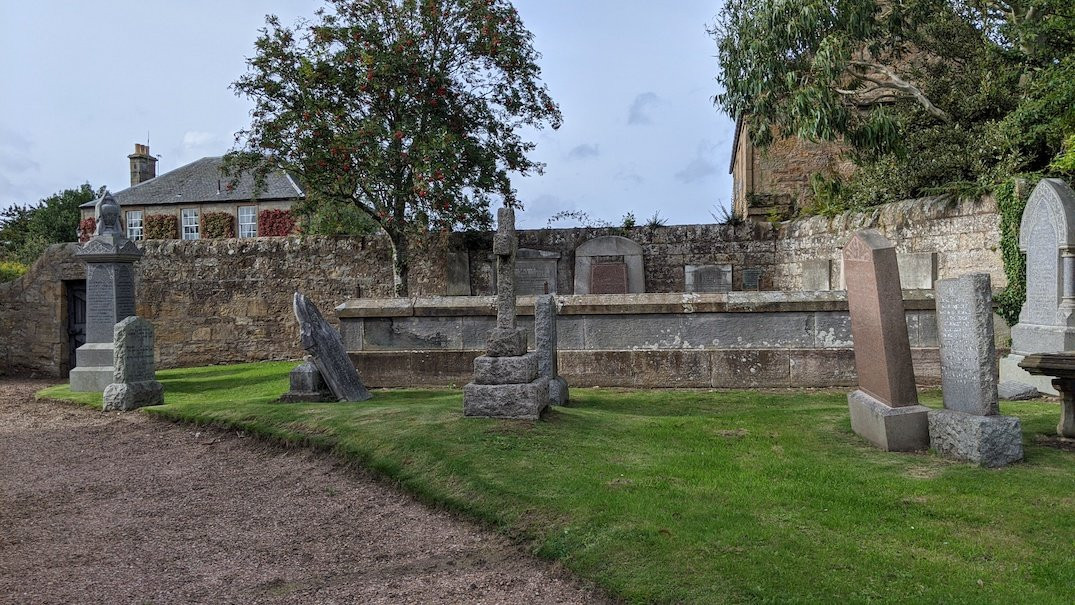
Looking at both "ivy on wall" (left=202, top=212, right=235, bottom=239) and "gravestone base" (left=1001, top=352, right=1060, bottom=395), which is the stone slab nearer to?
"gravestone base" (left=1001, top=352, right=1060, bottom=395)

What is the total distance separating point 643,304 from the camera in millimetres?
9578

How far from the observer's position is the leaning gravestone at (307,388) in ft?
29.1

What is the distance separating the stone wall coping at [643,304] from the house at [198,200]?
2028cm

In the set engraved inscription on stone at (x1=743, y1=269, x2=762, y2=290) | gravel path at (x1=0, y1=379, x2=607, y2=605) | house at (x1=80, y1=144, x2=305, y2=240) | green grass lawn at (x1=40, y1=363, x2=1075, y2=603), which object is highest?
house at (x1=80, y1=144, x2=305, y2=240)

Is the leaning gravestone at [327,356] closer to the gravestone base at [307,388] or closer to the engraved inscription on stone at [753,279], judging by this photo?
the gravestone base at [307,388]

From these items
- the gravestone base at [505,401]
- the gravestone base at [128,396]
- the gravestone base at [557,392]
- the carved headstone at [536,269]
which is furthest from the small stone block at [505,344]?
the carved headstone at [536,269]

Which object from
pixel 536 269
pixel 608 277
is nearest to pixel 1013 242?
pixel 608 277

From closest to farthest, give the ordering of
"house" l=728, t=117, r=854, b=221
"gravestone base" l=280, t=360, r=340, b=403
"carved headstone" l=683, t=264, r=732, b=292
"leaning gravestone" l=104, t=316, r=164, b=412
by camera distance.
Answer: "gravestone base" l=280, t=360, r=340, b=403 → "leaning gravestone" l=104, t=316, r=164, b=412 → "carved headstone" l=683, t=264, r=732, b=292 → "house" l=728, t=117, r=854, b=221

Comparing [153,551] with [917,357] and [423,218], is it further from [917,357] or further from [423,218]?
[423,218]

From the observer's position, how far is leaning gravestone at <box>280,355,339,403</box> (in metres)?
8.88

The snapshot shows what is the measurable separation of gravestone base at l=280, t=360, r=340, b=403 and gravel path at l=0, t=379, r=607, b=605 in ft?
5.13

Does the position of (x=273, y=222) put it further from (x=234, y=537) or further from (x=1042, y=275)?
(x=1042, y=275)

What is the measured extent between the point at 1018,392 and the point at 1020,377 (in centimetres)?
54

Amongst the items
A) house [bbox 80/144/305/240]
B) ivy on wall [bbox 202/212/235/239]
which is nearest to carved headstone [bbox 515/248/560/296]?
house [bbox 80/144/305/240]
